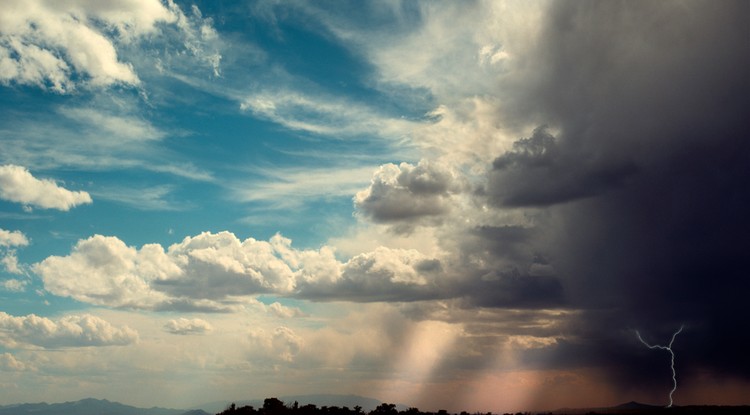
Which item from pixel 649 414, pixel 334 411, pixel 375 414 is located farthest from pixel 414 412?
pixel 649 414

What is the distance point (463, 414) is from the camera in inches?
7165

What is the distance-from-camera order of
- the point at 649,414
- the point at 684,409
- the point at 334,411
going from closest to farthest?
the point at 649,414 → the point at 684,409 → the point at 334,411

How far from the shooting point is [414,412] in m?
200

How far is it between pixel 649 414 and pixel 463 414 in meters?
51.4

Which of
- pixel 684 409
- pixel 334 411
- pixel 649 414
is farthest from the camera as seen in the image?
pixel 334 411

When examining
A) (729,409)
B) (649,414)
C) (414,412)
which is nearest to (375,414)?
(414,412)

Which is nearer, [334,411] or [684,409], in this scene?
[684,409]

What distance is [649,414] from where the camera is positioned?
163250 mm

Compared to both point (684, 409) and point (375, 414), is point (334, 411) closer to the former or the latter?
point (375, 414)

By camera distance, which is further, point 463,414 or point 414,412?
point 414,412

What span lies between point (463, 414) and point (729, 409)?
75365 millimetres

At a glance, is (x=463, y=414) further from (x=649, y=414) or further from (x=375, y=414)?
(x=649, y=414)

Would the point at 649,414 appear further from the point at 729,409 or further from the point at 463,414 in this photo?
the point at 463,414

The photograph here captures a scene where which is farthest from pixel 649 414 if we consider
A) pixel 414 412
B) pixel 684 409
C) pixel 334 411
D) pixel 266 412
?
pixel 266 412
